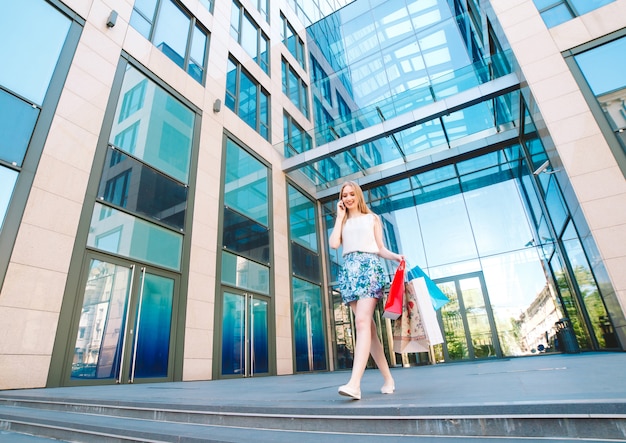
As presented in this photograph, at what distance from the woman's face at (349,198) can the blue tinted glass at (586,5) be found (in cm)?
825

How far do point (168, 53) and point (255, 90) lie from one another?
4.21 m

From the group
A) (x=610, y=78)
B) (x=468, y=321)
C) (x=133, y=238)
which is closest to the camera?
(x=610, y=78)

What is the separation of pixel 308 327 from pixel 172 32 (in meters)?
10.2

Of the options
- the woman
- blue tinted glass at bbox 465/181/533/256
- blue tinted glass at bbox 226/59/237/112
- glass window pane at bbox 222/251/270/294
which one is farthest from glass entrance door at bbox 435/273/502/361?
the woman

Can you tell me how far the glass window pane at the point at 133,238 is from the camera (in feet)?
21.5

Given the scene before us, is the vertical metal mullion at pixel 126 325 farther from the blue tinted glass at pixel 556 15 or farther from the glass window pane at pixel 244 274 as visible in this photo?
the blue tinted glass at pixel 556 15

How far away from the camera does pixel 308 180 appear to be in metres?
14.6

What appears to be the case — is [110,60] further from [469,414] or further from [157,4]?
[469,414]

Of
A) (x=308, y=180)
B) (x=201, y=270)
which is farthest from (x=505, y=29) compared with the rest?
(x=201, y=270)

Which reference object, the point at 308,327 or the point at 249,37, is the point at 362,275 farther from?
the point at 249,37

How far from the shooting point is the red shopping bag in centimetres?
269

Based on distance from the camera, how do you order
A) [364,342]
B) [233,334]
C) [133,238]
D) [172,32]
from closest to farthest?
[364,342] < [133,238] < [233,334] < [172,32]

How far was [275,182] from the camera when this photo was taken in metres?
12.7

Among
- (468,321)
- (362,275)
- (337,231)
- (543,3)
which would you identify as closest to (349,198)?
(337,231)
